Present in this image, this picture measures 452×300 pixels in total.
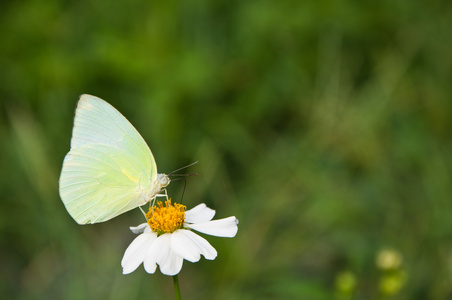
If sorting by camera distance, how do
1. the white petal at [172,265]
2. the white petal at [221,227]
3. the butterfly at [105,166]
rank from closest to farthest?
the white petal at [172,265], the white petal at [221,227], the butterfly at [105,166]

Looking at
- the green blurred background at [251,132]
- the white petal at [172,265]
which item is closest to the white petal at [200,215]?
the white petal at [172,265]

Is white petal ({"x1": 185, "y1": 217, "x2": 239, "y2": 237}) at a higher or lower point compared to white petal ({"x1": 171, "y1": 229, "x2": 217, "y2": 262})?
higher

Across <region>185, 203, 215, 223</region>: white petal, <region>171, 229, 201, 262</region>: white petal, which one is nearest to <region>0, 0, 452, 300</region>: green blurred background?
<region>185, 203, 215, 223</region>: white petal

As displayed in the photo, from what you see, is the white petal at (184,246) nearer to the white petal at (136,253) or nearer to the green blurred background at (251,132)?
the white petal at (136,253)

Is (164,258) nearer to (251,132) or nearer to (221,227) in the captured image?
(221,227)

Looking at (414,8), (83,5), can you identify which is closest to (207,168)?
(83,5)

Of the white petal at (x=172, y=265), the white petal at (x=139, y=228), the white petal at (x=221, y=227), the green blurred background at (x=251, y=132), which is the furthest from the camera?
the green blurred background at (x=251, y=132)

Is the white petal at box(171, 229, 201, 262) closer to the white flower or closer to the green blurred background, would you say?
the white flower
